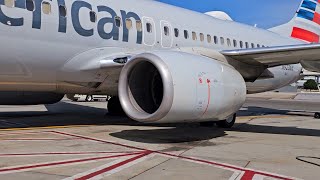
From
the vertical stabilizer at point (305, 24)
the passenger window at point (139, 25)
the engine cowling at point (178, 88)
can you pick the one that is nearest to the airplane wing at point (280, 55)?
the engine cowling at point (178, 88)

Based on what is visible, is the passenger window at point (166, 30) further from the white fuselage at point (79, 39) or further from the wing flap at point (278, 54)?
the wing flap at point (278, 54)

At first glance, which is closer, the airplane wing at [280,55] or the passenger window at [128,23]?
the airplane wing at [280,55]

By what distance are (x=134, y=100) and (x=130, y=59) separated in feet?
2.76

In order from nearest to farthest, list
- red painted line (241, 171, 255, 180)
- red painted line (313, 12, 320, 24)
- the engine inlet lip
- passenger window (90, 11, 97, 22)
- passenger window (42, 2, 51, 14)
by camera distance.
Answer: red painted line (241, 171, 255, 180) → the engine inlet lip → passenger window (42, 2, 51, 14) → passenger window (90, 11, 97, 22) → red painted line (313, 12, 320, 24)

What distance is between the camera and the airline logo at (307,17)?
18.5 meters

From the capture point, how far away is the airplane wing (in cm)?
918

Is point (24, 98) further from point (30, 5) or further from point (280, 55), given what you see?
point (280, 55)

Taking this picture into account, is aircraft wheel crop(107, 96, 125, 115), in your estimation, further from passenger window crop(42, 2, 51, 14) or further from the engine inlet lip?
the engine inlet lip

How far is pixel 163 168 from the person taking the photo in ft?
17.9

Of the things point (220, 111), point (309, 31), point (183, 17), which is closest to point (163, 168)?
point (220, 111)

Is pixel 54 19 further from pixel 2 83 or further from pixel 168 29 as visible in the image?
pixel 168 29

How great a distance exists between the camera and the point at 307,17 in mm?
18672

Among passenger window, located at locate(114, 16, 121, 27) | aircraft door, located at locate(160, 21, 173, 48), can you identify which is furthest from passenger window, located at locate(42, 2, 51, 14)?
aircraft door, located at locate(160, 21, 173, 48)

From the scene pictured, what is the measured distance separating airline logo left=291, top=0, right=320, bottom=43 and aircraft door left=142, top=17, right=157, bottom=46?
9861 mm
